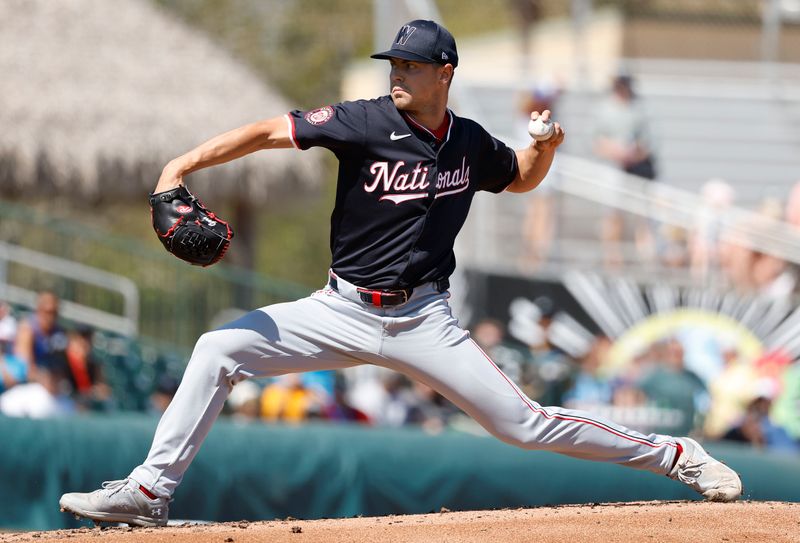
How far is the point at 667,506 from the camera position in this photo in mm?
5742

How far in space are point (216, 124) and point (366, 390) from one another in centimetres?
439

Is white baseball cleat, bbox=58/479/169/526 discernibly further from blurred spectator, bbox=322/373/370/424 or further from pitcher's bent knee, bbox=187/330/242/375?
blurred spectator, bbox=322/373/370/424

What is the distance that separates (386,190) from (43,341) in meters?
6.25

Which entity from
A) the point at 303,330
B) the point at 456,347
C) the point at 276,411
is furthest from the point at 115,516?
the point at 276,411

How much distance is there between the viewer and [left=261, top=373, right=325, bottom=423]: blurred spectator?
1070 cm

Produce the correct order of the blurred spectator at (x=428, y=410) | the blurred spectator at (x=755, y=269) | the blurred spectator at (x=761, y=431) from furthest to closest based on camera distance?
the blurred spectator at (x=755, y=269), the blurred spectator at (x=428, y=410), the blurred spectator at (x=761, y=431)

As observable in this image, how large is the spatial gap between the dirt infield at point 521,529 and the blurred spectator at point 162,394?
206 inches

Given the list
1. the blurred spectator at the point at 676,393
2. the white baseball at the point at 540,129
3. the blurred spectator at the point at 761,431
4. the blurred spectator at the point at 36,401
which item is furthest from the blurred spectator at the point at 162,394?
the white baseball at the point at 540,129

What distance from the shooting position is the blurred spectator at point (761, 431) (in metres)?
10.1

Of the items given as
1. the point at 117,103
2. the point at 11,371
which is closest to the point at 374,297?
the point at 11,371

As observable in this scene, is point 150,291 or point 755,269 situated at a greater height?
point 755,269

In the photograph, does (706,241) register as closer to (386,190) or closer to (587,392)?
(587,392)

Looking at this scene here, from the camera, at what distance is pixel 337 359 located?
16.7ft

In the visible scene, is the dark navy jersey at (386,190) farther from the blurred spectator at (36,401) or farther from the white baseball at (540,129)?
the blurred spectator at (36,401)
